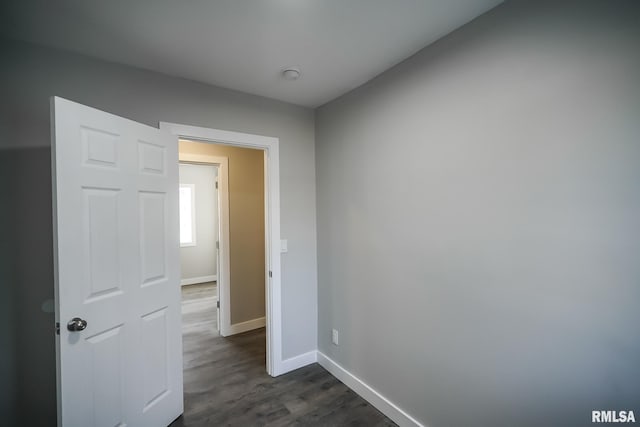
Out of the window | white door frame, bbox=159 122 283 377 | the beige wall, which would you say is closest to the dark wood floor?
white door frame, bbox=159 122 283 377

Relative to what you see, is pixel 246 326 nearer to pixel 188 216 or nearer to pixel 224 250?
pixel 224 250

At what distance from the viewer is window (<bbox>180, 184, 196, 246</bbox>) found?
5934mm

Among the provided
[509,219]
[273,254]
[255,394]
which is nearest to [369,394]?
[255,394]

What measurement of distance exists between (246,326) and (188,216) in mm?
3338

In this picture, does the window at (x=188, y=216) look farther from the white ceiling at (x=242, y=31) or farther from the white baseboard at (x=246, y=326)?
the white ceiling at (x=242, y=31)

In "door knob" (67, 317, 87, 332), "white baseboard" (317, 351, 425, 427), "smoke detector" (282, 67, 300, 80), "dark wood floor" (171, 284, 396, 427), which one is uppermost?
"smoke detector" (282, 67, 300, 80)

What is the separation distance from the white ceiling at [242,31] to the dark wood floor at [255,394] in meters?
2.54

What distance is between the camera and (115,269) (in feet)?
5.26

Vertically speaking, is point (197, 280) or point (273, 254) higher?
point (273, 254)

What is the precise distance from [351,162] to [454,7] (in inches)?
48.1

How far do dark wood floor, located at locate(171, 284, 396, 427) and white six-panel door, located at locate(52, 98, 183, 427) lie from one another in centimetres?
33

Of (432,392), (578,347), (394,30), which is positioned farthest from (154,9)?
(432,392)

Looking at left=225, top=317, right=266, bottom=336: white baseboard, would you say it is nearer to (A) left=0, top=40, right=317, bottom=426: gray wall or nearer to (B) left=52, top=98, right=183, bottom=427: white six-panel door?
(B) left=52, top=98, right=183, bottom=427: white six-panel door

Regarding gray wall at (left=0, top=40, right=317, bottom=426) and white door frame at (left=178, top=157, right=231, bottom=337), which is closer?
gray wall at (left=0, top=40, right=317, bottom=426)
